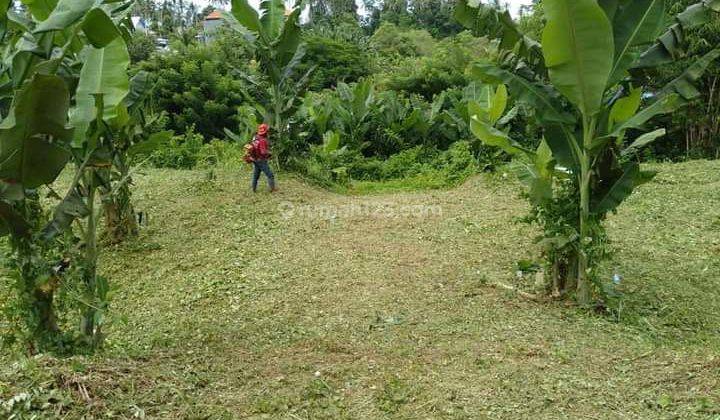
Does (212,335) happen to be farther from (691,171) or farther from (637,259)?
(691,171)

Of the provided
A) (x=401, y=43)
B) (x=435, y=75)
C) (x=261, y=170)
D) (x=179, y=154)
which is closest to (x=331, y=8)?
(x=401, y=43)

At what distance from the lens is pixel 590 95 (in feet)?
15.0

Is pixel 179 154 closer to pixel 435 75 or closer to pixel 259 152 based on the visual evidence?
pixel 259 152

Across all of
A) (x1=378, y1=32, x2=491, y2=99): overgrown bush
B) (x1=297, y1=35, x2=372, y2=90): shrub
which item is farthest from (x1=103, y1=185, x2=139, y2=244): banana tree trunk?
(x1=297, y1=35, x2=372, y2=90): shrub

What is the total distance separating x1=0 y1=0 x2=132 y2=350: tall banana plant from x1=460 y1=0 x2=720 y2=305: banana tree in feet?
10.1

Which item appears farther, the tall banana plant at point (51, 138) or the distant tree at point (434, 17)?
the distant tree at point (434, 17)

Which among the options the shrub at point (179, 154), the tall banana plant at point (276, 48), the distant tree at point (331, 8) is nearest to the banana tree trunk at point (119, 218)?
the tall banana plant at point (276, 48)

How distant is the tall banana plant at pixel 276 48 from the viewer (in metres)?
9.70

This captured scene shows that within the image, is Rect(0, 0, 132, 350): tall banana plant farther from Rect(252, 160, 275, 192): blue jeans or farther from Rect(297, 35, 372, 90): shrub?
Rect(297, 35, 372, 90): shrub

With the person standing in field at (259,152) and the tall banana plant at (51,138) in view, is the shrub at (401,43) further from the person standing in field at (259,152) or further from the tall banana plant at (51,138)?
the tall banana plant at (51,138)

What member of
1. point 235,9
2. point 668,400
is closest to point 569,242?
point 668,400

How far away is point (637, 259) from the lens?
6.79 meters

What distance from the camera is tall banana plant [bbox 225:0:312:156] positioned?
9695 millimetres

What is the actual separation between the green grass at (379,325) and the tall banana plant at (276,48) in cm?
208
